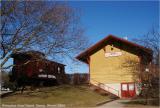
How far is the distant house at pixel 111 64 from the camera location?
4019cm

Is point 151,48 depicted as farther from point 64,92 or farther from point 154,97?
point 64,92

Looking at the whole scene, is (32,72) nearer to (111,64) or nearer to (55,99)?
(111,64)

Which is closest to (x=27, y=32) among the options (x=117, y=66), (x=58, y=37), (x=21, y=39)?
(x=21, y=39)

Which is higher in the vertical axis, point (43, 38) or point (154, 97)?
point (43, 38)

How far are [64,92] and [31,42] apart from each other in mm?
6251

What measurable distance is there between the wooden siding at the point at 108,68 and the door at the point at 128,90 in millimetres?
643

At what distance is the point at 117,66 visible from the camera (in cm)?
4116

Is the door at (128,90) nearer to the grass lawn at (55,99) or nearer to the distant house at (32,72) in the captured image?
the grass lawn at (55,99)

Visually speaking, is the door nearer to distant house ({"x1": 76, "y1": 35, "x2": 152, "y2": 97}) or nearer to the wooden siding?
distant house ({"x1": 76, "y1": 35, "x2": 152, "y2": 97})

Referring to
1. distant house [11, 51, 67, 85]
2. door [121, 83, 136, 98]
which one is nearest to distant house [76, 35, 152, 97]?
door [121, 83, 136, 98]

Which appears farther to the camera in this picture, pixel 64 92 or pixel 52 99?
pixel 64 92

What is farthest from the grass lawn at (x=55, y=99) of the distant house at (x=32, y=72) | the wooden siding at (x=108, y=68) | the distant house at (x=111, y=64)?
the distant house at (x=32, y=72)

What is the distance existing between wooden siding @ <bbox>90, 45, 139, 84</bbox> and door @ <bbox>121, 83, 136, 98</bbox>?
0.64 m

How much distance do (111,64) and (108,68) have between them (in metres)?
0.63
